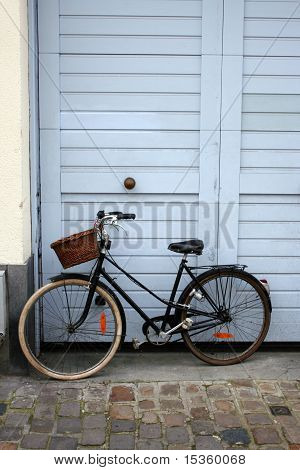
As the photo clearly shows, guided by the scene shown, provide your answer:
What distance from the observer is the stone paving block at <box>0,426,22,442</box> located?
344 cm

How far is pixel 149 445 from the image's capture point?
11.1 ft

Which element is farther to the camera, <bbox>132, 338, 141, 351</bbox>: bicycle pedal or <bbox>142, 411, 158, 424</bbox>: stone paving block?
<bbox>132, 338, 141, 351</bbox>: bicycle pedal

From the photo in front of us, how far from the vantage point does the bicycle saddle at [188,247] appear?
170 inches

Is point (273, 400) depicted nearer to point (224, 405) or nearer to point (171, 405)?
point (224, 405)

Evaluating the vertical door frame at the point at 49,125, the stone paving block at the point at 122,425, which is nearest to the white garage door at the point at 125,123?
the vertical door frame at the point at 49,125

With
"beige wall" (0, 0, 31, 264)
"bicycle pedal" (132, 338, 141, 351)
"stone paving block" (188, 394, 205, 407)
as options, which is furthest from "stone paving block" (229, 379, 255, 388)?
"beige wall" (0, 0, 31, 264)

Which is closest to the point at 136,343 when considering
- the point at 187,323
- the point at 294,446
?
the point at 187,323

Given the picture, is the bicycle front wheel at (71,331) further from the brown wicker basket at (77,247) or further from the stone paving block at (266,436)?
the stone paving block at (266,436)

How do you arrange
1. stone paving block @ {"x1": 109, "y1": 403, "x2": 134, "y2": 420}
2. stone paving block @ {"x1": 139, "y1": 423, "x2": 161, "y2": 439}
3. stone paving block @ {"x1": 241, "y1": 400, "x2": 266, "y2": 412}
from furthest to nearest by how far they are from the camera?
stone paving block @ {"x1": 241, "y1": 400, "x2": 266, "y2": 412}, stone paving block @ {"x1": 109, "y1": 403, "x2": 134, "y2": 420}, stone paving block @ {"x1": 139, "y1": 423, "x2": 161, "y2": 439}

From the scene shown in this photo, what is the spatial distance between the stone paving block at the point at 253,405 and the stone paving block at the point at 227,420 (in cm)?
14

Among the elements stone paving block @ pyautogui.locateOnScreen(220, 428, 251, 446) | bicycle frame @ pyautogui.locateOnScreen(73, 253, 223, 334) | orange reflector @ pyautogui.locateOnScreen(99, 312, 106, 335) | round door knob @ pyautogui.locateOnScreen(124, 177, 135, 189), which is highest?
round door knob @ pyautogui.locateOnScreen(124, 177, 135, 189)

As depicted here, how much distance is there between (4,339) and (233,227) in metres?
1.99

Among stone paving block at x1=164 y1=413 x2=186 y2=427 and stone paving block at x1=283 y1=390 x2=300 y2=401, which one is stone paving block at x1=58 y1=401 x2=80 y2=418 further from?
stone paving block at x1=283 y1=390 x2=300 y2=401

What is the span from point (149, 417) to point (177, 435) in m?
0.28
